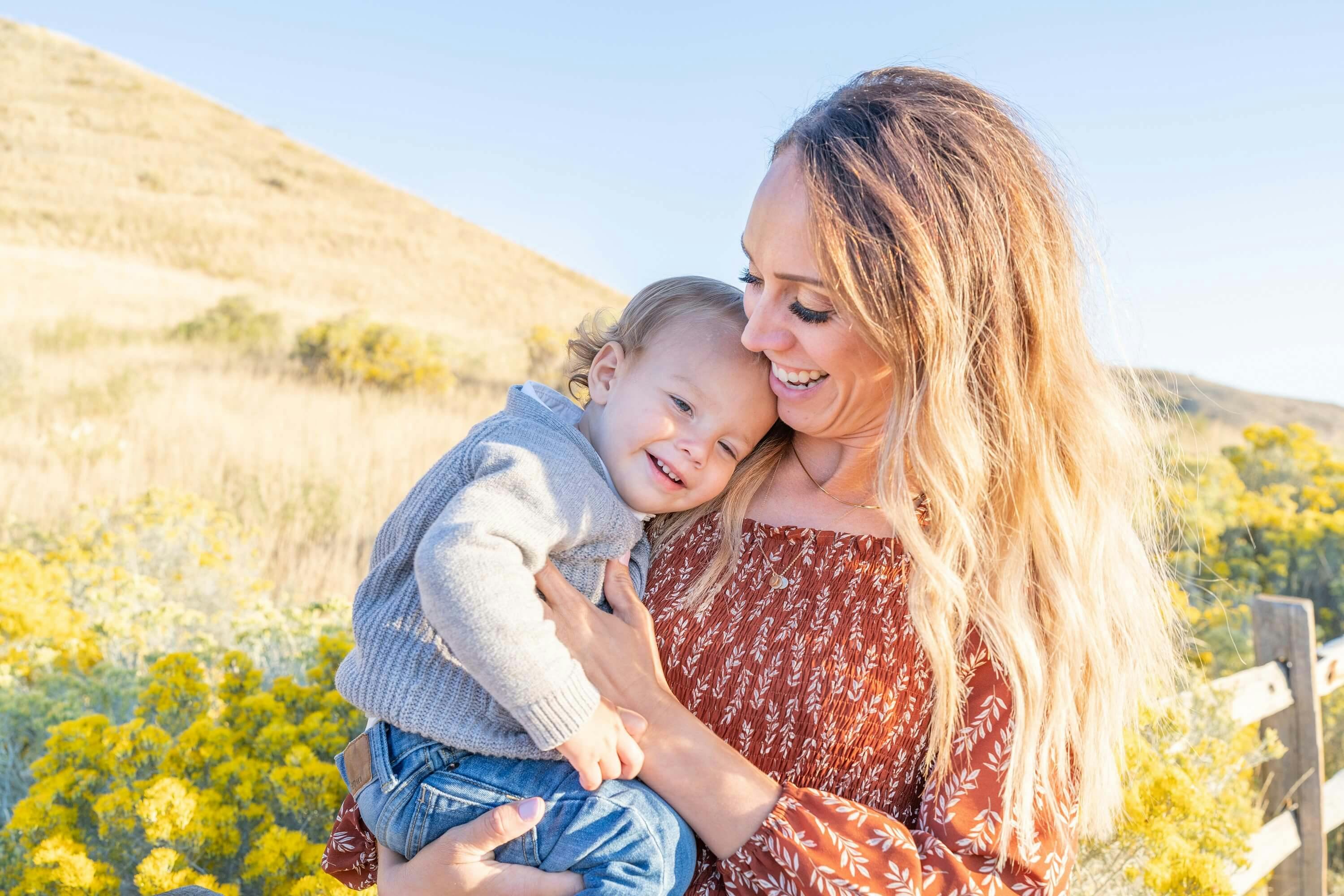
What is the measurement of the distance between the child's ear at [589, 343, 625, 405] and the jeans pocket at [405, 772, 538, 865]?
74cm

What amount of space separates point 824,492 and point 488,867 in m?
0.94

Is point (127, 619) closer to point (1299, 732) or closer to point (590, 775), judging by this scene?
point (590, 775)

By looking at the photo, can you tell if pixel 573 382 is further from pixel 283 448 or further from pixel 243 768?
pixel 283 448

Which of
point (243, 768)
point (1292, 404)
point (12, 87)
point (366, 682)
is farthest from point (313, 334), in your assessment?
point (12, 87)

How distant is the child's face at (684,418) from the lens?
1738 millimetres

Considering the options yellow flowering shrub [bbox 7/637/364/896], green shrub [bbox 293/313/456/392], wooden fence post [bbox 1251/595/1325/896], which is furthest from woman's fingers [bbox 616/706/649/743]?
green shrub [bbox 293/313/456/392]

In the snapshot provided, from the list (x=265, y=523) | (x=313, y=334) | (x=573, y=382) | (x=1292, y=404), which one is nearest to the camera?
(x=573, y=382)

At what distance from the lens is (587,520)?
162 cm

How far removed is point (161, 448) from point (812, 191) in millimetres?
7456

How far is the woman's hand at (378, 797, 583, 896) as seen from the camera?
1421mm

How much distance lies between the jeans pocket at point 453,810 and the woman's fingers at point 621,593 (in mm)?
353

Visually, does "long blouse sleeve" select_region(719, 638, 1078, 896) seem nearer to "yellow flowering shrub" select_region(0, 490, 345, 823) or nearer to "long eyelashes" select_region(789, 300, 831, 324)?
"long eyelashes" select_region(789, 300, 831, 324)

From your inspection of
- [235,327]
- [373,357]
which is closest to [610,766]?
[373,357]

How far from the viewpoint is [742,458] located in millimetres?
1914
